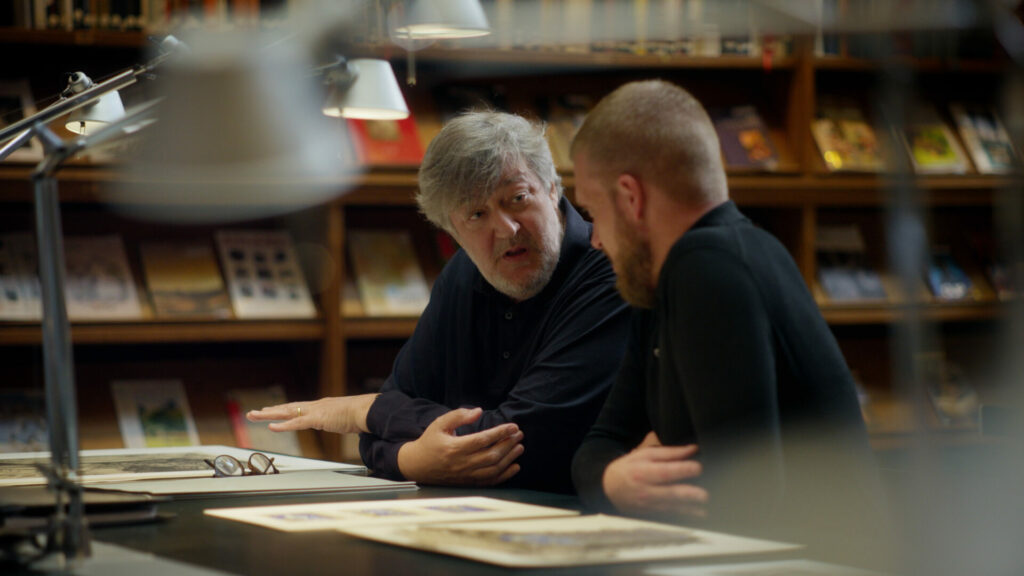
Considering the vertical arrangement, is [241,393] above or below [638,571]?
below

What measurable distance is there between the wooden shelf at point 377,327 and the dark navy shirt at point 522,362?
120 cm

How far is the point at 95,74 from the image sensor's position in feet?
11.5

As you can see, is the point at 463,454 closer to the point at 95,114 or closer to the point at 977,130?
the point at 95,114

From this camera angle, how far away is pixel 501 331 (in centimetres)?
220

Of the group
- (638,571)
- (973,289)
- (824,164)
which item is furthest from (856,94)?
(638,571)

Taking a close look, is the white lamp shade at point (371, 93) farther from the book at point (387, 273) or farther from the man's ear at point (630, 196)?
the man's ear at point (630, 196)

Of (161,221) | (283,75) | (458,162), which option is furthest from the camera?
(161,221)

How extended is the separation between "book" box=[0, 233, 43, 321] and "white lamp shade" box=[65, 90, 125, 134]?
129cm

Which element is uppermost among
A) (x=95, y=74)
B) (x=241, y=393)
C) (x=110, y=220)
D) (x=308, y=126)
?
(x=308, y=126)

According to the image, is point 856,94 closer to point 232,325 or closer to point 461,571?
point 232,325

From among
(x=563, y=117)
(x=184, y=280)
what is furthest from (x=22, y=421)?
(x=563, y=117)

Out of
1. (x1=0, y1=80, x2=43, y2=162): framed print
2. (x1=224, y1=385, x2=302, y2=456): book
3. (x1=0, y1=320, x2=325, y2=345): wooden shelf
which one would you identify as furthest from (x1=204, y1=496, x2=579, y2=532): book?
(x1=0, y1=80, x2=43, y2=162): framed print

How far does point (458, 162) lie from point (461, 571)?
120 centimetres

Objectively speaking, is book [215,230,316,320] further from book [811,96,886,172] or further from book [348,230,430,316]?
book [811,96,886,172]
